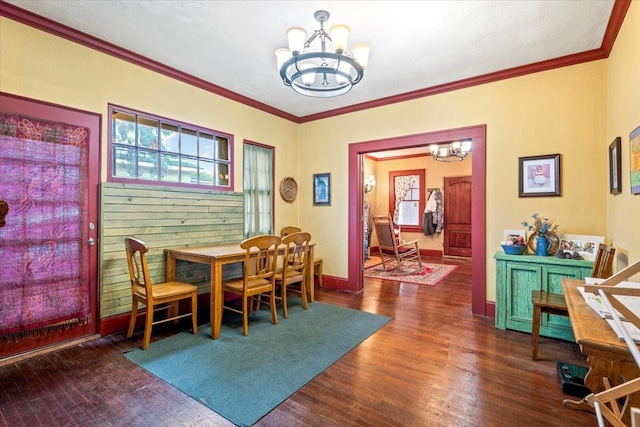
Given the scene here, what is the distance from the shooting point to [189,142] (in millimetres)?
3621

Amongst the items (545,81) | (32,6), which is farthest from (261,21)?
(545,81)

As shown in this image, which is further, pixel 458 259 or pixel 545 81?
pixel 458 259

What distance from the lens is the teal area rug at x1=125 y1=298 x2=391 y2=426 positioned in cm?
197

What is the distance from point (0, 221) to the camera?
186cm

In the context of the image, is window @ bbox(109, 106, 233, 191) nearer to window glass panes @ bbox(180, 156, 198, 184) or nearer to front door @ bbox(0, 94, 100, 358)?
window glass panes @ bbox(180, 156, 198, 184)

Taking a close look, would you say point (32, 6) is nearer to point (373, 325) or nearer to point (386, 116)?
point (386, 116)

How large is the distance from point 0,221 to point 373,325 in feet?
9.87

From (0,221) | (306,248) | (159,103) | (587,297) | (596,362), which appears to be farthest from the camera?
(306,248)

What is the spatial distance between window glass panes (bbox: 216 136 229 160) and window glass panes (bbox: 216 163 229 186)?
0.10 m

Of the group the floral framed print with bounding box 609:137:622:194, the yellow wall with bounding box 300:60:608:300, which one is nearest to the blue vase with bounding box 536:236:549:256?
the yellow wall with bounding box 300:60:608:300

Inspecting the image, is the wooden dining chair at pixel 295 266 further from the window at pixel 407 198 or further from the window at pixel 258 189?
the window at pixel 407 198

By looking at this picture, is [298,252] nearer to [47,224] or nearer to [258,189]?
[258,189]

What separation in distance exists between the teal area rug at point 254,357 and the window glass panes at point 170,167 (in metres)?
1.64

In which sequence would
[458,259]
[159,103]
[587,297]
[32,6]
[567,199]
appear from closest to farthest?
[587,297], [32,6], [567,199], [159,103], [458,259]
